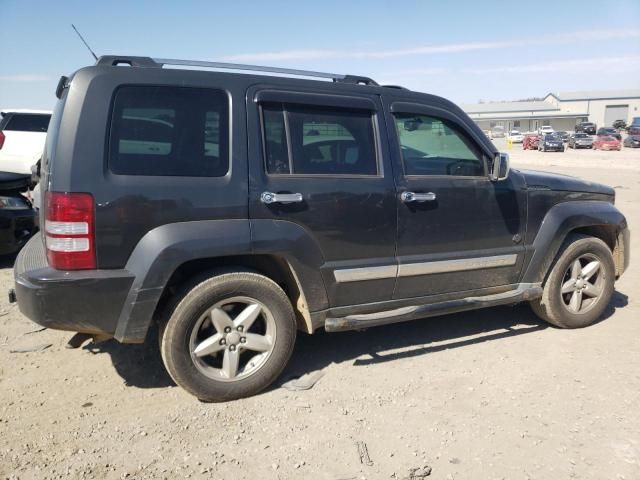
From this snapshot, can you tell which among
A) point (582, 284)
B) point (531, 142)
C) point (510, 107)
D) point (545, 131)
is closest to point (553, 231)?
point (582, 284)

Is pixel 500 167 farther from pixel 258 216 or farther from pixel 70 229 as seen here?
pixel 70 229

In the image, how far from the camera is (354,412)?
3.21 metres

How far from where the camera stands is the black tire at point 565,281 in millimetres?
4379

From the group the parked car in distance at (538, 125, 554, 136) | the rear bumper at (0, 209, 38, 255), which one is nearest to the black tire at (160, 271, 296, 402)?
the rear bumper at (0, 209, 38, 255)

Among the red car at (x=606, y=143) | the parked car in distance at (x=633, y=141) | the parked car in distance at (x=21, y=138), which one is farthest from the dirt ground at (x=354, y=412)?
the parked car in distance at (x=633, y=141)

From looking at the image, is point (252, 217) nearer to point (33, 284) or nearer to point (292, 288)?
point (292, 288)

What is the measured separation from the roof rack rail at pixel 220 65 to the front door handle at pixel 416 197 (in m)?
0.88

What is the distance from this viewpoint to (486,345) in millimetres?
4227

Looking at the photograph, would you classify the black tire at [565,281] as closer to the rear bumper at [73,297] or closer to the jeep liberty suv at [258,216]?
the jeep liberty suv at [258,216]

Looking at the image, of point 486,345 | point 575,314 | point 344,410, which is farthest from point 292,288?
point 575,314

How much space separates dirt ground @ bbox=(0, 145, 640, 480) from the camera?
8.88 feet

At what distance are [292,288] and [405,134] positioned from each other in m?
1.35

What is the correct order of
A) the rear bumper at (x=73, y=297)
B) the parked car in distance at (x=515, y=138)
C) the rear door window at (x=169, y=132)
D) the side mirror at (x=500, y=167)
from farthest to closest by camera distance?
1. the parked car in distance at (x=515, y=138)
2. the side mirror at (x=500, y=167)
3. the rear door window at (x=169, y=132)
4. the rear bumper at (x=73, y=297)

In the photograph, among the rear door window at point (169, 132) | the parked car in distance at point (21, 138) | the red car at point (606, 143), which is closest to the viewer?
the rear door window at point (169, 132)
